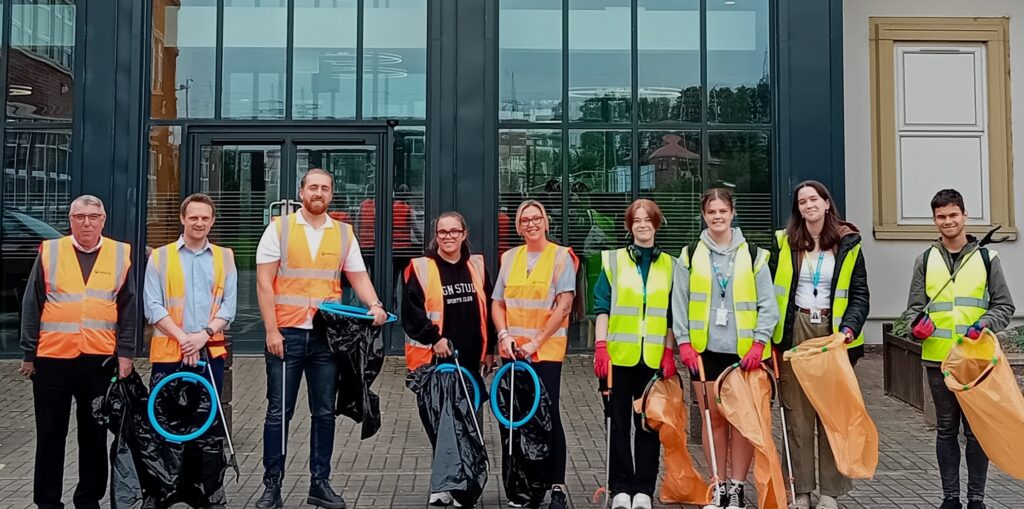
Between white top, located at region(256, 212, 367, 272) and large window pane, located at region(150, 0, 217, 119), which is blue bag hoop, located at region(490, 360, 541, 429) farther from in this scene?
large window pane, located at region(150, 0, 217, 119)

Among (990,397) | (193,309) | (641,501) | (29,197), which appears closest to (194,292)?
(193,309)

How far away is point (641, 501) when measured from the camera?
5.19 m

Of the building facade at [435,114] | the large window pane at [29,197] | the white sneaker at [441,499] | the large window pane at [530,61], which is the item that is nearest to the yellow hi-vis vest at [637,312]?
the white sneaker at [441,499]

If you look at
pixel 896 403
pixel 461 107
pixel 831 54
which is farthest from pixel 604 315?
pixel 831 54

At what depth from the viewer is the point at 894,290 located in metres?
12.2

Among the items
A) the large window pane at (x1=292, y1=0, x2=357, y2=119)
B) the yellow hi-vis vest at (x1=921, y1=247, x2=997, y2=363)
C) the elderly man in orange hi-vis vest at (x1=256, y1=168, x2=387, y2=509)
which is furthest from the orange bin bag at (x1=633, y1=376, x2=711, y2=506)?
the large window pane at (x1=292, y1=0, x2=357, y2=119)

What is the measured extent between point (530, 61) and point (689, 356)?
6.96 meters

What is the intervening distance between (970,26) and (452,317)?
9984 millimetres

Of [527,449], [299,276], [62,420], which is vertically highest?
→ [299,276]

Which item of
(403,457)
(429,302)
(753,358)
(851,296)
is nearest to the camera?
(753,358)

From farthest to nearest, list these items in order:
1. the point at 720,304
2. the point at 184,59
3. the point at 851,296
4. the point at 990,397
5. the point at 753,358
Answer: the point at 184,59, the point at 851,296, the point at 720,304, the point at 753,358, the point at 990,397

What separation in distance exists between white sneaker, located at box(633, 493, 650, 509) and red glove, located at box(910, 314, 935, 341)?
1772 mm

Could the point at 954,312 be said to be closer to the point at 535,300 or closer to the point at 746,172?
the point at 535,300

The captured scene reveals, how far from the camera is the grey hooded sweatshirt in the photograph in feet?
16.6
